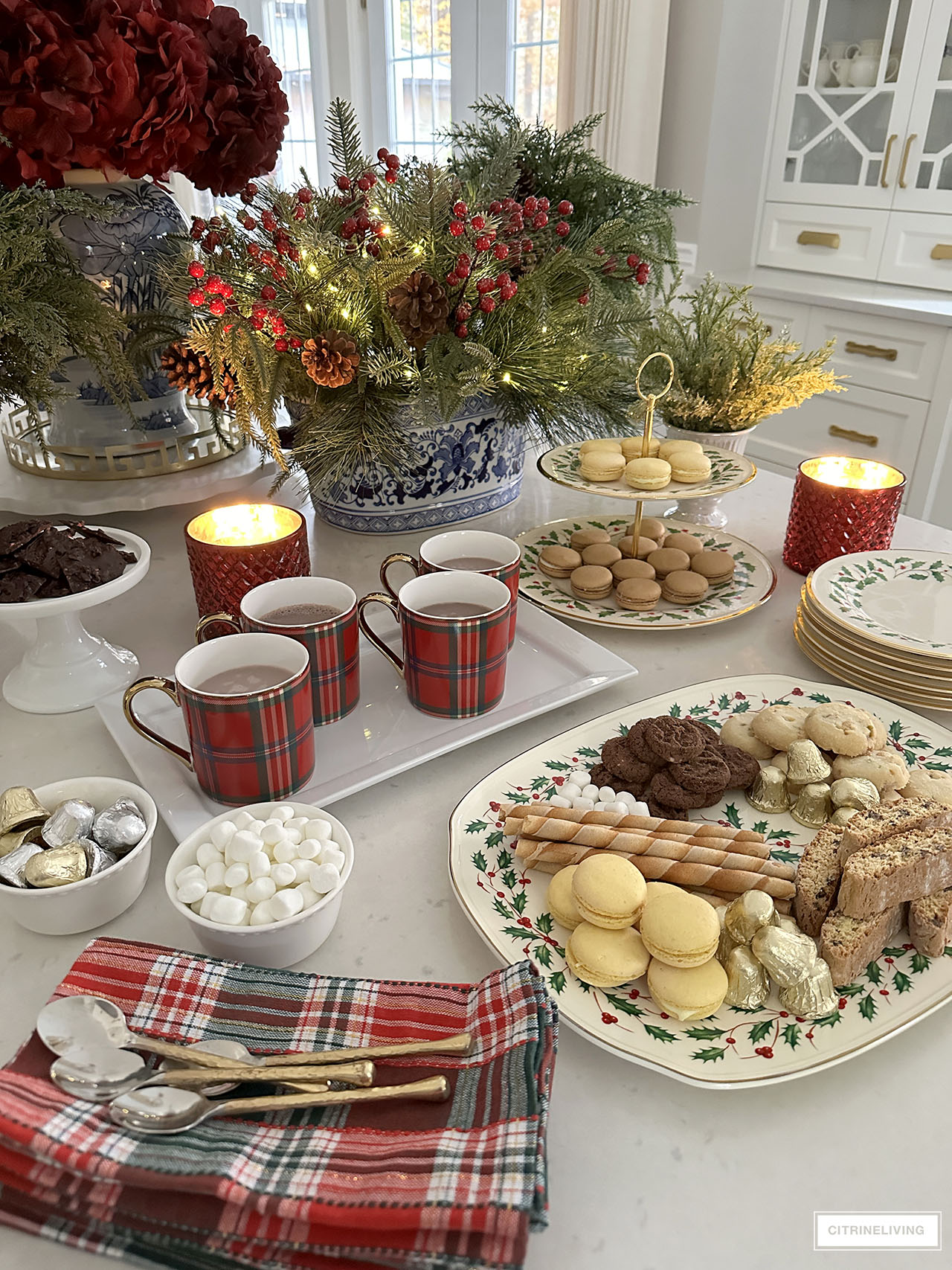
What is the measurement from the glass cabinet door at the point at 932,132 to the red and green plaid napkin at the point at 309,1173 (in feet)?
9.57

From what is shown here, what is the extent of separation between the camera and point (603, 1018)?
1.83ft

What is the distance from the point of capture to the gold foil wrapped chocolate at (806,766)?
74 cm

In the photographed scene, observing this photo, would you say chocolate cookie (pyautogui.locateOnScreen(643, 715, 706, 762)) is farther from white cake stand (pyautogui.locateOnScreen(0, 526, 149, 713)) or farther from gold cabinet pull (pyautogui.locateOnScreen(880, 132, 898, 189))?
gold cabinet pull (pyautogui.locateOnScreen(880, 132, 898, 189))

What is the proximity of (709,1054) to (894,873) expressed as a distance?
0.17 m

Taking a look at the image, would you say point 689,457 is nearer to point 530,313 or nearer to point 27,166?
point 530,313

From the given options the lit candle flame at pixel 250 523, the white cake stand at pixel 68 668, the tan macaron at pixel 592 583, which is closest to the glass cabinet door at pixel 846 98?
the tan macaron at pixel 592 583

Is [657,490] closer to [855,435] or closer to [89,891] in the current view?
[89,891]

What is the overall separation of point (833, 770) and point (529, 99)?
345 centimetres

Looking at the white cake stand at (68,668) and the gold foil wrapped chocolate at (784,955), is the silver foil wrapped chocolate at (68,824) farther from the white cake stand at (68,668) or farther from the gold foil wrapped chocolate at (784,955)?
the gold foil wrapped chocolate at (784,955)

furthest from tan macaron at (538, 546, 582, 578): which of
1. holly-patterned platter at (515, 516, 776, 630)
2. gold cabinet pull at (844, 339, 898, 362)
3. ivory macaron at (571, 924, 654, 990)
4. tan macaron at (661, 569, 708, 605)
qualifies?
gold cabinet pull at (844, 339, 898, 362)

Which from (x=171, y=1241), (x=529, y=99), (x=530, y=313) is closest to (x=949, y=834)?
(x=171, y=1241)

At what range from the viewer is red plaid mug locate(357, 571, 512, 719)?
800mm

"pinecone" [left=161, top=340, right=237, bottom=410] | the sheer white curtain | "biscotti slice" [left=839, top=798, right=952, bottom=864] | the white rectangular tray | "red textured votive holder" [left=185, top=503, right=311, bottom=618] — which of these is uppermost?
the sheer white curtain

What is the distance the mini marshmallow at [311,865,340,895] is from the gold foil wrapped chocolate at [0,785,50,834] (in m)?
0.22
